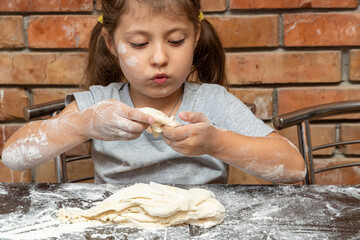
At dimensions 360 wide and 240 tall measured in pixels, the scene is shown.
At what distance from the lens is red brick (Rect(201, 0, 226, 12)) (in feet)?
4.33

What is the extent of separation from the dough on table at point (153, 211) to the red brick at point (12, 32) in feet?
2.76

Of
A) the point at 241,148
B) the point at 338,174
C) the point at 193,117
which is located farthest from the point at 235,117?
the point at 338,174

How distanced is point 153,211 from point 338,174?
955mm

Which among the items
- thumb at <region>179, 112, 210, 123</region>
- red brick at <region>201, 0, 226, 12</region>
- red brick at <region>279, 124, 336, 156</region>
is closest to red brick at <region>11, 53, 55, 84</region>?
red brick at <region>201, 0, 226, 12</region>

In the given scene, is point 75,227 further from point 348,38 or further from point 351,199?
point 348,38

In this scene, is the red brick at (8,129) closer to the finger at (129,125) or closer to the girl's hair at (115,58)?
the girl's hair at (115,58)

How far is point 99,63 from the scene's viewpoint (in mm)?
1224

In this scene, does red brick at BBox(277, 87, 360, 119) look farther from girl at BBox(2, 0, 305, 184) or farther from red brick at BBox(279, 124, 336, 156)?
girl at BBox(2, 0, 305, 184)

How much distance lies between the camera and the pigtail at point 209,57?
1.16 metres

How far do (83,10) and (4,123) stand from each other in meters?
0.50

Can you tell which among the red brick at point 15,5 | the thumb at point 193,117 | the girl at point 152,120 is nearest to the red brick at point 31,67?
the red brick at point 15,5

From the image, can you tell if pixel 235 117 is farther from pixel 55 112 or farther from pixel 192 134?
pixel 55 112

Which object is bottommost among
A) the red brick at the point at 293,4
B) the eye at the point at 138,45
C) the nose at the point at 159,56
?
the nose at the point at 159,56

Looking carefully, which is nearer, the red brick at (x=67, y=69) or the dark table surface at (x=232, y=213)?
the dark table surface at (x=232, y=213)
